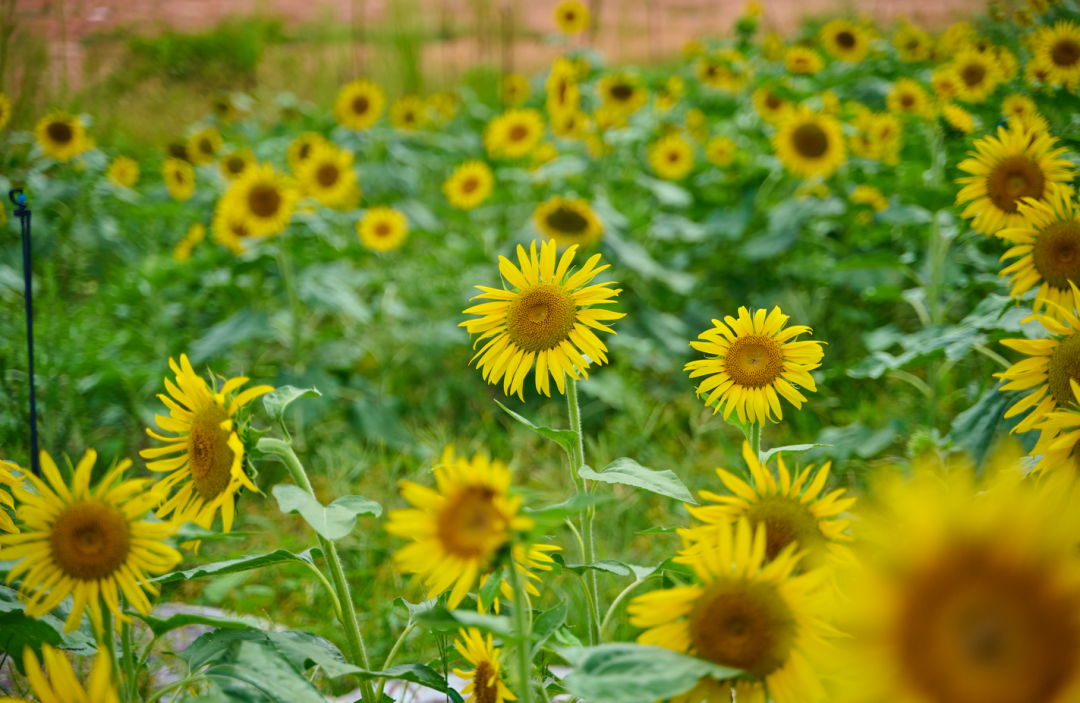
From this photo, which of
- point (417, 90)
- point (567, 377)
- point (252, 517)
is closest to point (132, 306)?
point (252, 517)

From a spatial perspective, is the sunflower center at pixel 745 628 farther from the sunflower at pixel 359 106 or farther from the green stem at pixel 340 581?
the sunflower at pixel 359 106

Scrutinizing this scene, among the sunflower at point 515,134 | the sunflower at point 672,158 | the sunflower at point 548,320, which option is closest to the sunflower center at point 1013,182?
the sunflower at point 548,320

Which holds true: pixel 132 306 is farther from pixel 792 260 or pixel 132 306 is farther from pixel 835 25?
pixel 835 25

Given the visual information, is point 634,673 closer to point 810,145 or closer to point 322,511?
point 322,511

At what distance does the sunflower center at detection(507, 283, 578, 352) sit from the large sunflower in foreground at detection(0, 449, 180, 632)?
1.70ft

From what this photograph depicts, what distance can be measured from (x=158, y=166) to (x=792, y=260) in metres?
4.70

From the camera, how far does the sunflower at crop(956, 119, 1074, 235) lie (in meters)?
1.39

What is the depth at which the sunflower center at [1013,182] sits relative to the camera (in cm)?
141

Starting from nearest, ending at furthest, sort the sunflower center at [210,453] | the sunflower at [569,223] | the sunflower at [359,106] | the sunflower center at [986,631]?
the sunflower center at [986,631] < the sunflower center at [210,453] < the sunflower at [569,223] < the sunflower at [359,106]

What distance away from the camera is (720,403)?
1.05 metres

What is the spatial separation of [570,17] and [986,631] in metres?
4.02

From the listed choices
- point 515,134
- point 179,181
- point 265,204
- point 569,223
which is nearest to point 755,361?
point 569,223

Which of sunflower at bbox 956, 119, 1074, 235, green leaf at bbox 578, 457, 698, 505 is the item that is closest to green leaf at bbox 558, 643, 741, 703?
green leaf at bbox 578, 457, 698, 505

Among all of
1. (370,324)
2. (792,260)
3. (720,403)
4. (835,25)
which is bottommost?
(370,324)
